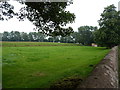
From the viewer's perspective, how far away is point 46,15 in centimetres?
803

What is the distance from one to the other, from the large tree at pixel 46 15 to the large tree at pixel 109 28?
30.8 meters

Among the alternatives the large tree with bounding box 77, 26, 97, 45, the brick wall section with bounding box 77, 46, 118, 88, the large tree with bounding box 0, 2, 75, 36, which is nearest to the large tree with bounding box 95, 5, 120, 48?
the large tree with bounding box 0, 2, 75, 36

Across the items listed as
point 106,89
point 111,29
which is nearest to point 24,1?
point 106,89

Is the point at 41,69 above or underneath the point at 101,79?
underneath

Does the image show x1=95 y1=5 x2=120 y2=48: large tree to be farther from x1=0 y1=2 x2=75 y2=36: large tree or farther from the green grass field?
x1=0 y1=2 x2=75 y2=36: large tree

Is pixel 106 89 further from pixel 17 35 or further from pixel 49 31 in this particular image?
pixel 17 35

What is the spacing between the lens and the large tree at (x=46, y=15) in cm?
779

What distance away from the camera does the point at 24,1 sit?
7.88 meters

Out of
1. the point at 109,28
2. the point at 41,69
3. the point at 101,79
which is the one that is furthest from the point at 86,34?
the point at 101,79

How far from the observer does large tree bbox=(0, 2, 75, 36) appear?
307 inches

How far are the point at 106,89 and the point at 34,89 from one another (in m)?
3.01

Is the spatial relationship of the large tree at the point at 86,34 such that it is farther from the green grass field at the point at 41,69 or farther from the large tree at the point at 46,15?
the large tree at the point at 46,15

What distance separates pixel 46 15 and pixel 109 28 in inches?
1402

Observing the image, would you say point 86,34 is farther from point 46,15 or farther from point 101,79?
point 101,79
